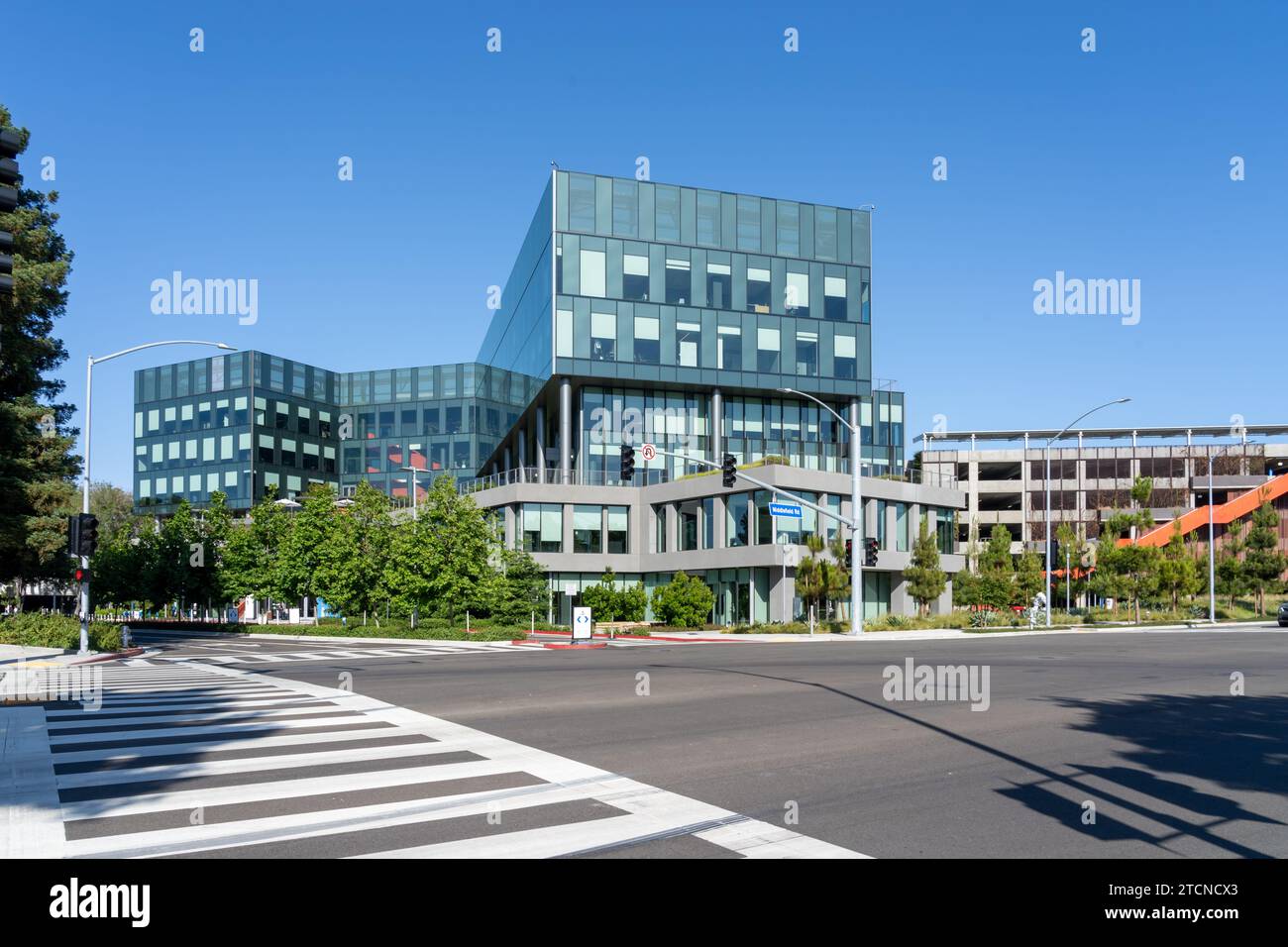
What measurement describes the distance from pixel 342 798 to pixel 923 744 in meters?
6.72

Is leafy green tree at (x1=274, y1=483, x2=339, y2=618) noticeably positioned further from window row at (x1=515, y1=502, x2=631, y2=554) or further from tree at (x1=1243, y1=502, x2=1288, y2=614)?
tree at (x1=1243, y1=502, x2=1288, y2=614)

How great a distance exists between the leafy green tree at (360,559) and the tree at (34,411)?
12330 millimetres

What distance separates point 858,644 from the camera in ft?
115

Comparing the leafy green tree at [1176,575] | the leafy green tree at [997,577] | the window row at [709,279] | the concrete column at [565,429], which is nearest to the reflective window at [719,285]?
the window row at [709,279]

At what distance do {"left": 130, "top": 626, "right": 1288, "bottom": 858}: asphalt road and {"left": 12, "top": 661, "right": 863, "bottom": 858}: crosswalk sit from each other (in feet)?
1.00

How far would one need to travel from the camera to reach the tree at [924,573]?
164 feet

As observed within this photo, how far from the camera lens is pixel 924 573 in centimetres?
4991

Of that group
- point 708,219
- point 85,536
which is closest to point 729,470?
point 85,536

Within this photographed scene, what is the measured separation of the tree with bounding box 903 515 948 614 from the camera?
49.8 m

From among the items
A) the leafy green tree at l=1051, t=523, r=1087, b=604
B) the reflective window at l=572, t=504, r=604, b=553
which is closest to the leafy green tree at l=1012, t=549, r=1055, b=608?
the leafy green tree at l=1051, t=523, r=1087, b=604

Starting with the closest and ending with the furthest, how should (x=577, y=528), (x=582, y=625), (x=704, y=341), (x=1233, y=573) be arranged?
(x=582, y=625)
(x=577, y=528)
(x=704, y=341)
(x=1233, y=573)

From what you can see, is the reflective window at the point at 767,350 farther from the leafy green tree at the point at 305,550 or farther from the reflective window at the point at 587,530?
the leafy green tree at the point at 305,550

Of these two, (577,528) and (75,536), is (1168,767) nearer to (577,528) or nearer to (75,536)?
(75,536)

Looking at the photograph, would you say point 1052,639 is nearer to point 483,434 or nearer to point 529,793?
point 529,793
